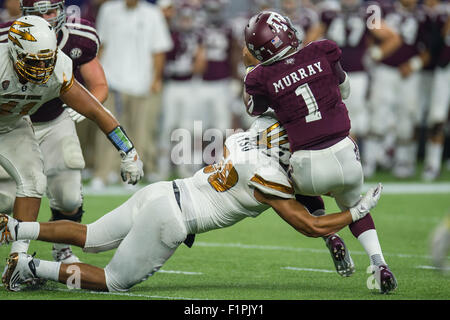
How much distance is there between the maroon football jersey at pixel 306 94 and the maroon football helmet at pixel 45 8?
1.45 m

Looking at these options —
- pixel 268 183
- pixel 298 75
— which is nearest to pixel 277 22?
pixel 298 75

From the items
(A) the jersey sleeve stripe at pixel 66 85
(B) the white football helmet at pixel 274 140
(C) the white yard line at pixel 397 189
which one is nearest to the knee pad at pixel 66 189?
(A) the jersey sleeve stripe at pixel 66 85

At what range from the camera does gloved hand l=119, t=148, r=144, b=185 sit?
500cm

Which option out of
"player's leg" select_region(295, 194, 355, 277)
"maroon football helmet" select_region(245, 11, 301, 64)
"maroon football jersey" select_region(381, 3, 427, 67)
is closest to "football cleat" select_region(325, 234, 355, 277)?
"player's leg" select_region(295, 194, 355, 277)

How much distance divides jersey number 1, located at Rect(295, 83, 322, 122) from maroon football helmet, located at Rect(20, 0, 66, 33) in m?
1.75

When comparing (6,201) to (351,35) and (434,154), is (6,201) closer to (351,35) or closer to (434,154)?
(351,35)

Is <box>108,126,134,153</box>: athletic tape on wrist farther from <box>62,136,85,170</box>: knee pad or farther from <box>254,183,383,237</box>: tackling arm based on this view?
<box>254,183,383,237</box>: tackling arm

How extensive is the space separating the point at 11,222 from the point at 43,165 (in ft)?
2.28

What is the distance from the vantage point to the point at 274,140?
192 inches

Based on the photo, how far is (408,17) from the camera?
37.9ft

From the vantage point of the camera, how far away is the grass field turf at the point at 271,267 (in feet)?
15.9

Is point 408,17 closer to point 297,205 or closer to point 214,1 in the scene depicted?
point 214,1

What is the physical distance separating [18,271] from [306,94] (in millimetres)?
1872
